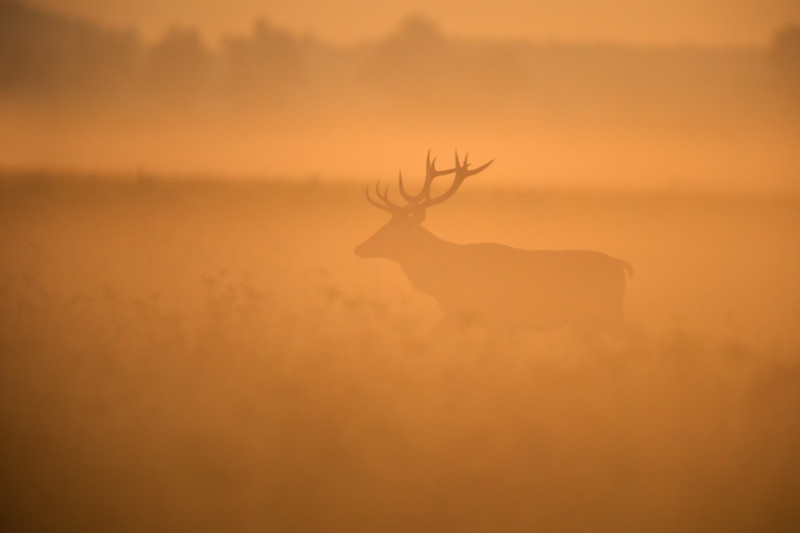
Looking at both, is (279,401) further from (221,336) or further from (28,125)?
(28,125)

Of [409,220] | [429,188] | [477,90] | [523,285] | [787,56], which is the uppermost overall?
[787,56]

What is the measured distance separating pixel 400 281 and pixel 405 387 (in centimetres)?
34

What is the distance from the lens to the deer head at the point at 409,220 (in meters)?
2.21

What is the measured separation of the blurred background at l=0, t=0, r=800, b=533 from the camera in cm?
219

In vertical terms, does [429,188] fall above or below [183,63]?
below

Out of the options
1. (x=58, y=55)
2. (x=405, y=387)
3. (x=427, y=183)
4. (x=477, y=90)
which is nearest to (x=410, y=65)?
(x=477, y=90)

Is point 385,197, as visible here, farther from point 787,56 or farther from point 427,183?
point 787,56

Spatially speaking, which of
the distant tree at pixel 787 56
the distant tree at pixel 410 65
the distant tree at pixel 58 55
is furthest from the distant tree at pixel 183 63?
the distant tree at pixel 787 56

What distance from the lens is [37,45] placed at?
2.33 meters

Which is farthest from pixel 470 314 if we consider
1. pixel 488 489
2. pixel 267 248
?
pixel 267 248

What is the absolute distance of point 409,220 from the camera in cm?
221

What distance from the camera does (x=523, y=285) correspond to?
2.20 meters

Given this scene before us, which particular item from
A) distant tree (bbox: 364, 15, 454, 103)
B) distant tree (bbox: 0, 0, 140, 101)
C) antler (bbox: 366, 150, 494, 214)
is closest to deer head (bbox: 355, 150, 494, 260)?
antler (bbox: 366, 150, 494, 214)

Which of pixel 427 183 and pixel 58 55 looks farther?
pixel 58 55
